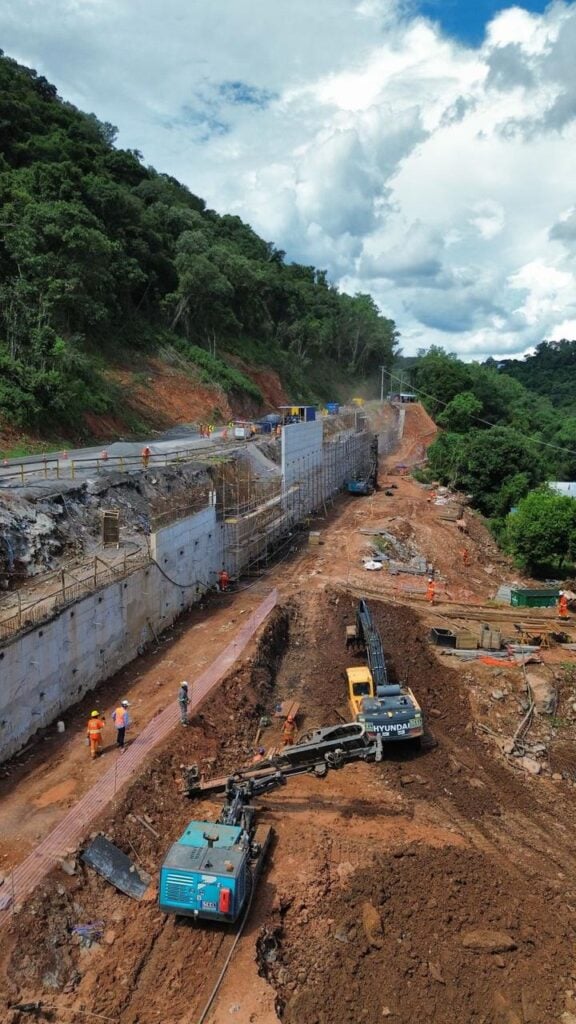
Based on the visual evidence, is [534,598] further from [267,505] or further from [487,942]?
[487,942]

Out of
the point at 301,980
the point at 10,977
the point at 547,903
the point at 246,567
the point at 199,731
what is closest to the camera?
the point at 10,977

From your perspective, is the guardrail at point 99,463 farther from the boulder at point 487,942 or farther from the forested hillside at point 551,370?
the forested hillside at point 551,370

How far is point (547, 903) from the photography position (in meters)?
11.9

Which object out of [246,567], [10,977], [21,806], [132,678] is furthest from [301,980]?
[246,567]

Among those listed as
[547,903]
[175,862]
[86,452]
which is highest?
[86,452]

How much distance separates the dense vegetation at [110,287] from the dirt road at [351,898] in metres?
19.4

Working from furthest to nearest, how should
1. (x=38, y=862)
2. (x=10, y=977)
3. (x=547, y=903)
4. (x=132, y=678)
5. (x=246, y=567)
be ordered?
(x=246, y=567), (x=132, y=678), (x=547, y=903), (x=38, y=862), (x=10, y=977)

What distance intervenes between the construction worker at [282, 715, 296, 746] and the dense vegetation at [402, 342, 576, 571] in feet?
64.7

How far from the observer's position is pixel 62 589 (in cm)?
1611

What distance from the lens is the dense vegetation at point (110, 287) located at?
31.0 metres

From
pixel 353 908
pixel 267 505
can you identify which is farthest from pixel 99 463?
pixel 353 908

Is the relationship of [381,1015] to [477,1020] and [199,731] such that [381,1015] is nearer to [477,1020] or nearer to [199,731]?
[477,1020]

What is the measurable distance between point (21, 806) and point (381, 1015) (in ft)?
24.3

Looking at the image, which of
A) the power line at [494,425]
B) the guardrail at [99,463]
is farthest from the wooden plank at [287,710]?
the power line at [494,425]
